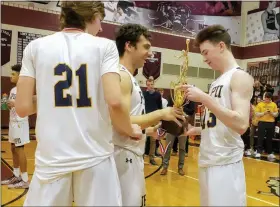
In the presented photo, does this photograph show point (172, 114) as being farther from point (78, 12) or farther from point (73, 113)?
point (78, 12)

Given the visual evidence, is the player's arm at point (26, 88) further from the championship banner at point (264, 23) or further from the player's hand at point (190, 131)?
the championship banner at point (264, 23)

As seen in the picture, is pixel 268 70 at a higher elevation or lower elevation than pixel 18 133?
higher

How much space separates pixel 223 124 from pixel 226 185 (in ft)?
1.23

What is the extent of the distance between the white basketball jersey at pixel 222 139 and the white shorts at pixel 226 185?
0.14ft

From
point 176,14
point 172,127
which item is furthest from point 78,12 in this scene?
point 176,14

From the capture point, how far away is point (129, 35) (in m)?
2.28

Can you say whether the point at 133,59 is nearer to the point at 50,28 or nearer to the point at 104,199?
the point at 104,199

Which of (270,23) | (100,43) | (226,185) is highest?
(270,23)

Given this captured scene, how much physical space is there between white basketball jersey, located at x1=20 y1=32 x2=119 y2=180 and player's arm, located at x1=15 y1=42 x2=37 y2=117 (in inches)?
1.7

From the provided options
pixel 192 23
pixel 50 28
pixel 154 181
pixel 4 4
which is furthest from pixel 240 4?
pixel 154 181

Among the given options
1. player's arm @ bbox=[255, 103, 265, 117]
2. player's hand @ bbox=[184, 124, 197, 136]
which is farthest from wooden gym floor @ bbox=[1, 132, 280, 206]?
player's hand @ bbox=[184, 124, 197, 136]

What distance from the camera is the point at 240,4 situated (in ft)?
52.0

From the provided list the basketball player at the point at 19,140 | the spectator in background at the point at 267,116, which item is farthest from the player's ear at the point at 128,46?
the spectator in background at the point at 267,116

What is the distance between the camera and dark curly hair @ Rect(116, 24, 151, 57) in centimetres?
228
